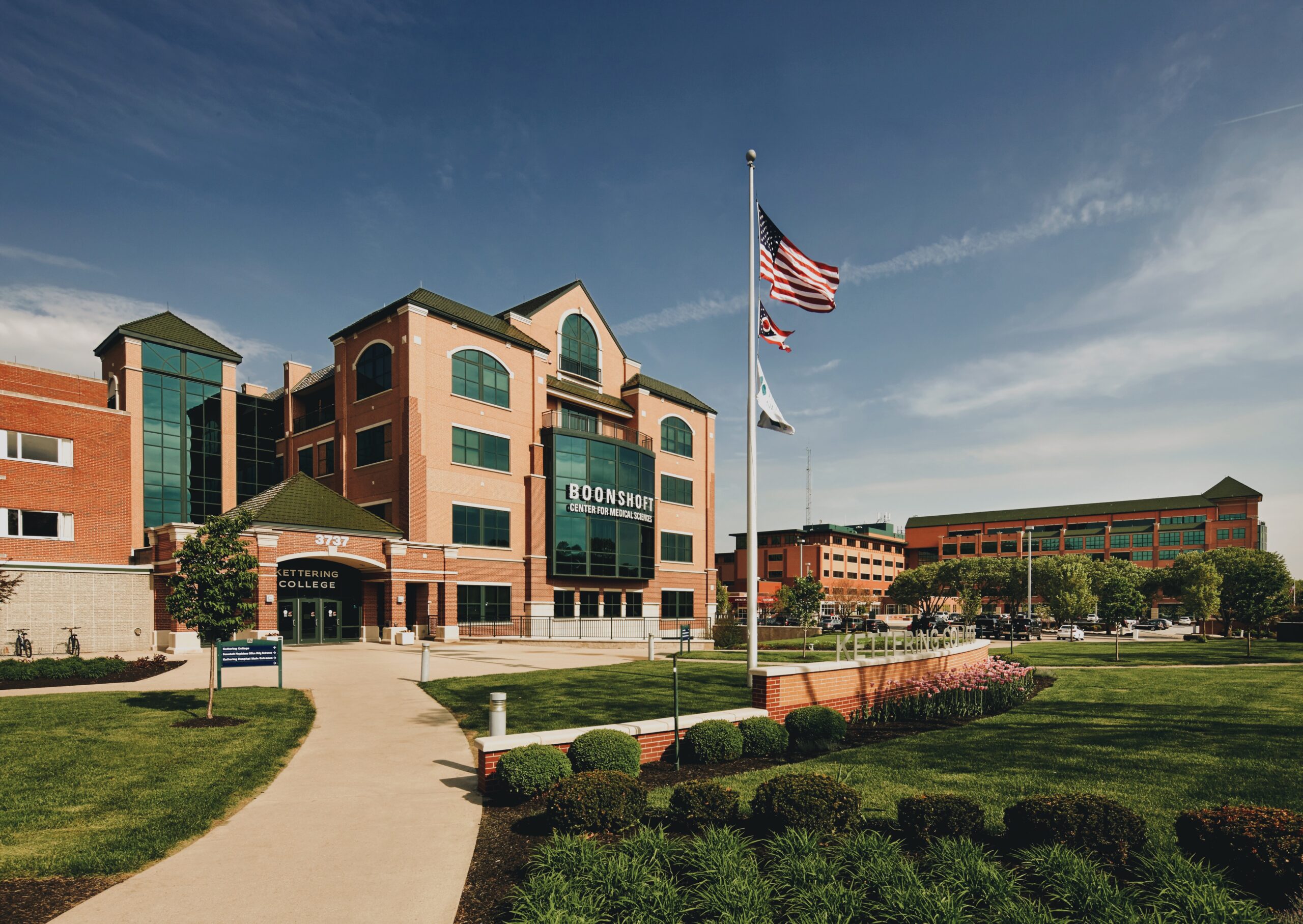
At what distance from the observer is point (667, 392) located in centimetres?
5306

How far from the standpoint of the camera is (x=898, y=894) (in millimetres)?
5176

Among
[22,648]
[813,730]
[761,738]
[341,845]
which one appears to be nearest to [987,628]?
[813,730]

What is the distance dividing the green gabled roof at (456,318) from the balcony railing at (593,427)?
4.11m

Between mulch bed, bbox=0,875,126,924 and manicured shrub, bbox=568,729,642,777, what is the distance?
4655mm

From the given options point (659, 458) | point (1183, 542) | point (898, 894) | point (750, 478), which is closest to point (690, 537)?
point (659, 458)

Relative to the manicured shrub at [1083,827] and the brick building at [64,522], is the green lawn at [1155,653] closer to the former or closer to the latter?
the manicured shrub at [1083,827]

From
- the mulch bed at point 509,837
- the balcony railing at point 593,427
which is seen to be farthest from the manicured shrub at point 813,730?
the balcony railing at point 593,427

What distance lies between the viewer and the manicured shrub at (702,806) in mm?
7316

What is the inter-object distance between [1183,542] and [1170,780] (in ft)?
414

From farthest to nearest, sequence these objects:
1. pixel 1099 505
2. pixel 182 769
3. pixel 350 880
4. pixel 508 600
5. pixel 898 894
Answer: pixel 1099 505, pixel 508 600, pixel 182 769, pixel 350 880, pixel 898 894

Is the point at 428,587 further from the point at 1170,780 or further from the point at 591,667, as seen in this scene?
the point at 1170,780

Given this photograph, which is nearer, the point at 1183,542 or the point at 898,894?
the point at 898,894

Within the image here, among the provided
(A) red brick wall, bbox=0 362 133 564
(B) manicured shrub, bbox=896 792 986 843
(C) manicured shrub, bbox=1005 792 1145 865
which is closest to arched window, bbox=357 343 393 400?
(A) red brick wall, bbox=0 362 133 564

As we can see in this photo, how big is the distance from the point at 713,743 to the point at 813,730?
73.3 inches
